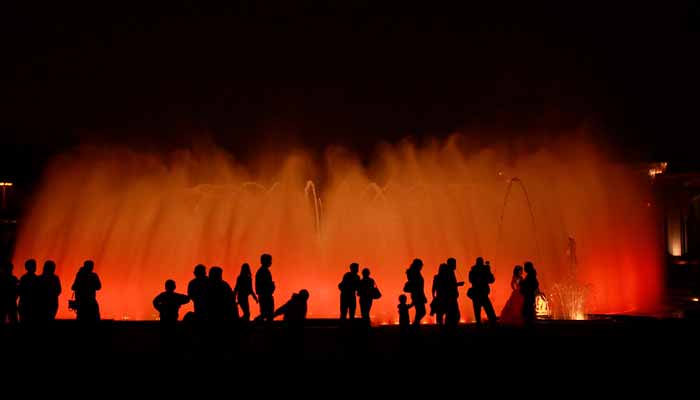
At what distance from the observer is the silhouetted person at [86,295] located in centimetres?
1341

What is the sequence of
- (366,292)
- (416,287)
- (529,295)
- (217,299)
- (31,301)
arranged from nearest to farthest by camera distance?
(217,299) < (31,301) < (366,292) < (529,295) < (416,287)

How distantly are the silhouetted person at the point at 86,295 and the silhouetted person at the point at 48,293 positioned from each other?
514 millimetres

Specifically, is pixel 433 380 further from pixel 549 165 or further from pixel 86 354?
pixel 549 165

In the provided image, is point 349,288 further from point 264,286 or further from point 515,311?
point 515,311

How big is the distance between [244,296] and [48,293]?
12.3 feet

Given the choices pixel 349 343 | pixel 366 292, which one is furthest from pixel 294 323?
pixel 366 292

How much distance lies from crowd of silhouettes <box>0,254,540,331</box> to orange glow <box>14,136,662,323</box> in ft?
30.1

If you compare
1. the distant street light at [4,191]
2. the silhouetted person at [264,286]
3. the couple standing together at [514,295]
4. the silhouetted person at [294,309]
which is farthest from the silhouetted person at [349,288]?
the distant street light at [4,191]

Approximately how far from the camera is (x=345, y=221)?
28000 mm

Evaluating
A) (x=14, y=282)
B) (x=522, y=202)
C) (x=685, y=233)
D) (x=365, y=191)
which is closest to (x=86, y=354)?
(x=14, y=282)

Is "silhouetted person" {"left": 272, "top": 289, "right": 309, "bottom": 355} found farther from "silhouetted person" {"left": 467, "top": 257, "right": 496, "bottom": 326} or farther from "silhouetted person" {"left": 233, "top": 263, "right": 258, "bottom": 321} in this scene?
"silhouetted person" {"left": 467, "top": 257, "right": 496, "bottom": 326}

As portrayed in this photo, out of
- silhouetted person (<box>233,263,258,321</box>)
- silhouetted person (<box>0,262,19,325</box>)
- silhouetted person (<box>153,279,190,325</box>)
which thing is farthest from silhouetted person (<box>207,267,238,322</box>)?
silhouetted person (<box>0,262,19,325</box>)

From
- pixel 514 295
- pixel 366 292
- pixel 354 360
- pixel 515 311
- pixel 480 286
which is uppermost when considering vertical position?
pixel 480 286

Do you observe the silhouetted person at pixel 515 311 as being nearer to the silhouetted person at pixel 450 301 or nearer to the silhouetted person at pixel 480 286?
the silhouetted person at pixel 480 286
